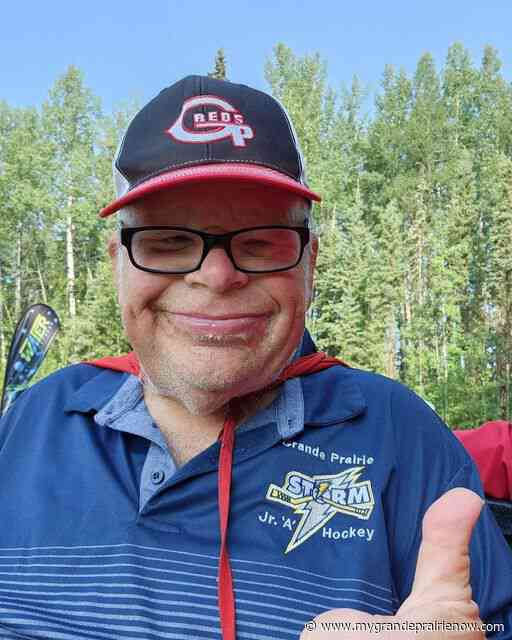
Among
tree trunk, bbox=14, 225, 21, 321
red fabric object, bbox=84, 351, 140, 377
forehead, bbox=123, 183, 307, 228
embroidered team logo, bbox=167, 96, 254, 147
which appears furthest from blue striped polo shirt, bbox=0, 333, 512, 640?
tree trunk, bbox=14, 225, 21, 321

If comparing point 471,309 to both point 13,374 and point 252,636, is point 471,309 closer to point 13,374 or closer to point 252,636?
point 13,374

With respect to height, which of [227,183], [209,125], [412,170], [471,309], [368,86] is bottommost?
[471,309]

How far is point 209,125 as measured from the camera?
1.34m

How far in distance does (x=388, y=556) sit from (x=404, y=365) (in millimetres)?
26739

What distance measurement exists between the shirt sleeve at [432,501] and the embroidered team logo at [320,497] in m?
0.07

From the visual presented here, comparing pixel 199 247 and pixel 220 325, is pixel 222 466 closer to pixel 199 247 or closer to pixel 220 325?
pixel 220 325

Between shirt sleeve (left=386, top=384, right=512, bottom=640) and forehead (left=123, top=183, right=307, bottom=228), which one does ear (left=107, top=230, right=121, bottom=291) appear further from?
shirt sleeve (left=386, top=384, right=512, bottom=640)

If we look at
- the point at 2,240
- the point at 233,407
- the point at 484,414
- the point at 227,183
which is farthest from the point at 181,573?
the point at 2,240

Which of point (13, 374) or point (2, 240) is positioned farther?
point (2, 240)

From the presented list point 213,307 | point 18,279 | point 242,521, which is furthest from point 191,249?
point 18,279

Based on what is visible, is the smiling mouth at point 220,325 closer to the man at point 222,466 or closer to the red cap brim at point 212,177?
the man at point 222,466

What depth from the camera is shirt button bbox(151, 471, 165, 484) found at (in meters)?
1.39

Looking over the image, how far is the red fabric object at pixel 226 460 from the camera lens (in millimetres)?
1238

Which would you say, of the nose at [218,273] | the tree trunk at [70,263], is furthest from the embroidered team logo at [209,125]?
the tree trunk at [70,263]
